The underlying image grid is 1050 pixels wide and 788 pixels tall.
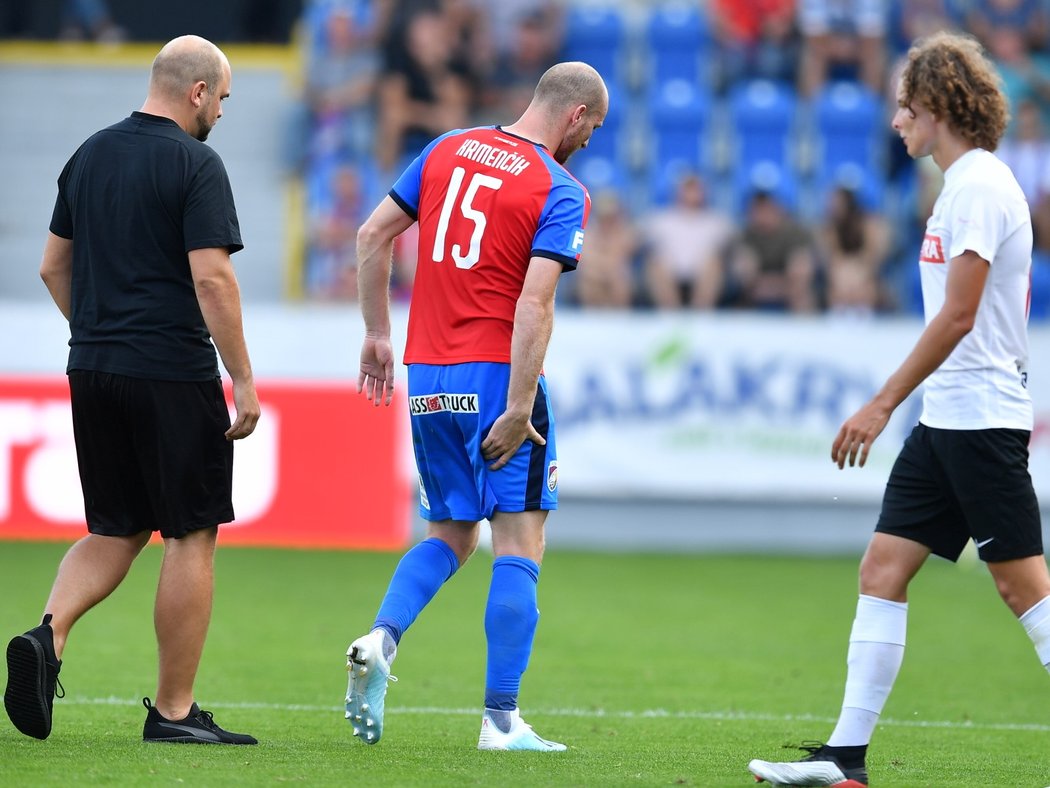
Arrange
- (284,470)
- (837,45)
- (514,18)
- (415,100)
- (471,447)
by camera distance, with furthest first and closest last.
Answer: (514,18)
(837,45)
(415,100)
(284,470)
(471,447)

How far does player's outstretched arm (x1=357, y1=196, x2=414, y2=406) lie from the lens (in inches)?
209

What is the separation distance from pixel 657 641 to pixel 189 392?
4.20m

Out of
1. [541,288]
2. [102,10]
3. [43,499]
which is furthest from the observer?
[102,10]

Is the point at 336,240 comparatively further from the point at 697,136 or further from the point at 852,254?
the point at 852,254

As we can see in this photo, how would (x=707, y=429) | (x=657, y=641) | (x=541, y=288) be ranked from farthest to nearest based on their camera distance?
(x=707, y=429) → (x=657, y=641) → (x=541, y=288)

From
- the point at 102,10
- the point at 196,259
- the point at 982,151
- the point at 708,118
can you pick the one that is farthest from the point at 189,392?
the point at 102,10

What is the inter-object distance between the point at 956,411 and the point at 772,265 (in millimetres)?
9779

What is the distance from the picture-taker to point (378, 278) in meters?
5.33

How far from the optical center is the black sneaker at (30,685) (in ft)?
15.5

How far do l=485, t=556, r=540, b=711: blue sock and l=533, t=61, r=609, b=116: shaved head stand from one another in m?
Answer: 1.54

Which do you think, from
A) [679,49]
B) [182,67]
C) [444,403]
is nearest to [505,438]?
[444,403]

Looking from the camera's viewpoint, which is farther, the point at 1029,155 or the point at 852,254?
the point at 1029,155

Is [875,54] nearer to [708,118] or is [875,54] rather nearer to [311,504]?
[708,118]

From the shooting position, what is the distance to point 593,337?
12930mm
